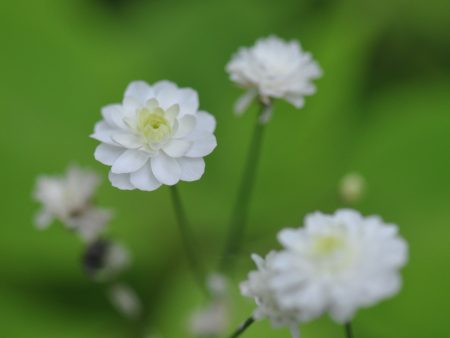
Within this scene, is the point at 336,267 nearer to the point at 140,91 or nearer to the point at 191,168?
the point at 191,168

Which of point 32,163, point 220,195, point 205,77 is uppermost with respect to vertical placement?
point 205,77

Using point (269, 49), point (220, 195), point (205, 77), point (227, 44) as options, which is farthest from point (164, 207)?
point (269, 49)

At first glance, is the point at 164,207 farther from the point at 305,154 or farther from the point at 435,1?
the point at 435,1

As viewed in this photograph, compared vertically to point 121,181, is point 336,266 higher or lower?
lower

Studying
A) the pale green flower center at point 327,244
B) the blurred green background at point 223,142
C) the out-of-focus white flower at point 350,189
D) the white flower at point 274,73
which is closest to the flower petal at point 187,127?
the white flower at point 274,73

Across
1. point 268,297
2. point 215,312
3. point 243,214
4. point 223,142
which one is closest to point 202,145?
point 268,297
